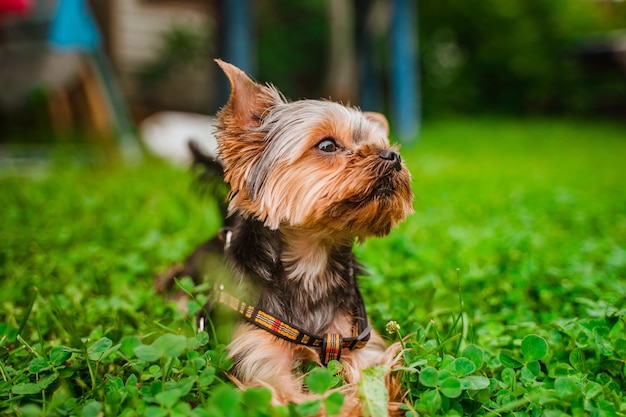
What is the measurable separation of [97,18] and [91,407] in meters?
14.2

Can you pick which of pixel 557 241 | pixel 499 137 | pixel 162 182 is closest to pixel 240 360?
pixel 557 241

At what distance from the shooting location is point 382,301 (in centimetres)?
327

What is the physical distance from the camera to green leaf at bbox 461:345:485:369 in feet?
6.95

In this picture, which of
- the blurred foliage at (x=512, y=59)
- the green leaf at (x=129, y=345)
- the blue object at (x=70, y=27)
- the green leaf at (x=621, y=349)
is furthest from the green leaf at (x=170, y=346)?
the blurred foliage at (x=512, y=59)

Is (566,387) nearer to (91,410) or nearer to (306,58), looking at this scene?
(91,410)

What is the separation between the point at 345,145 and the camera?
252cm

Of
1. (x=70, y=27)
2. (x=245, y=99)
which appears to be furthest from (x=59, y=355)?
(x=70, y=27)

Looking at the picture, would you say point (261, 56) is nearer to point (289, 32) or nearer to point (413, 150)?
point (289, 32)

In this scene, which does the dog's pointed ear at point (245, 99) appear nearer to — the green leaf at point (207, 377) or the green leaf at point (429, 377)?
the green leaf at point (207, 377)

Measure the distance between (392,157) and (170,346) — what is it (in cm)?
113

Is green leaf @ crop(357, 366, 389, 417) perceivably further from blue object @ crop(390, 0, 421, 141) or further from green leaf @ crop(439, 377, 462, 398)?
blue object @ crop(390, 0, 421, 141)

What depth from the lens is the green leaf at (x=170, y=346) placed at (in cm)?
199

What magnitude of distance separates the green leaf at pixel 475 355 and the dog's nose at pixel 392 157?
761 millimetres

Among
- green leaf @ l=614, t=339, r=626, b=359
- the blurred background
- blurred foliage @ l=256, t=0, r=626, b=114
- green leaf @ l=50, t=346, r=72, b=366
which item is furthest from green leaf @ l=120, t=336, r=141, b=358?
blurred foliage @ l=256, t=0, r=626, b=114
